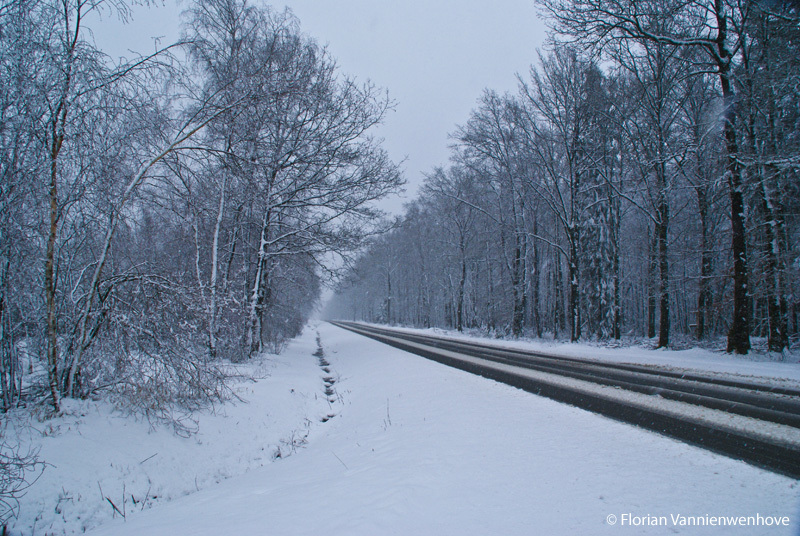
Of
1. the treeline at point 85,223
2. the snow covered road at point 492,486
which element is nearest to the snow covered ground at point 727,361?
the snow covered road at point 492,486

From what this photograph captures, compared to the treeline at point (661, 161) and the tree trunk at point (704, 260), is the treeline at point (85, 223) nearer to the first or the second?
the treeline at point (661, 161)

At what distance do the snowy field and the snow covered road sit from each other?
16mm

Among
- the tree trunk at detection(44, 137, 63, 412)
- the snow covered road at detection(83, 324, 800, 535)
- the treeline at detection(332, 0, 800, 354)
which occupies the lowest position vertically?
the snow covered road at detection(83, 324, 800, 535)

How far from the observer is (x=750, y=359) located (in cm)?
966

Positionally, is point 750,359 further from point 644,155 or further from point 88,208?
point 88,208

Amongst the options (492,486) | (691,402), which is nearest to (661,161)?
(691,402)

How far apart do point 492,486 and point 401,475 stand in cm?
94

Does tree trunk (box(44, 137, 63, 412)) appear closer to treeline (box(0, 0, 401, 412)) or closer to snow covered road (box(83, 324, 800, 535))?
treeline (box(0, 0, 401, 412))

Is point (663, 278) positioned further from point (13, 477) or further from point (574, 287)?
point (13, 477)

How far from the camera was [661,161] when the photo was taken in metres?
12.5

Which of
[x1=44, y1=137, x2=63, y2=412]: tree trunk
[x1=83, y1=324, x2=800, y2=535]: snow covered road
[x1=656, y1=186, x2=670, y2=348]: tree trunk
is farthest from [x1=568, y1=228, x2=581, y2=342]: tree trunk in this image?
[x1=44, y1=137, x2=63, y2=412]: tree trunk

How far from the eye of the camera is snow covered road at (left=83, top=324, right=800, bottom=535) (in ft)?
8.09

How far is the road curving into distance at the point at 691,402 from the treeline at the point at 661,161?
545 centimetres

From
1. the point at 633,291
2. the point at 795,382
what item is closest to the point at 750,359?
the point at 795,382
